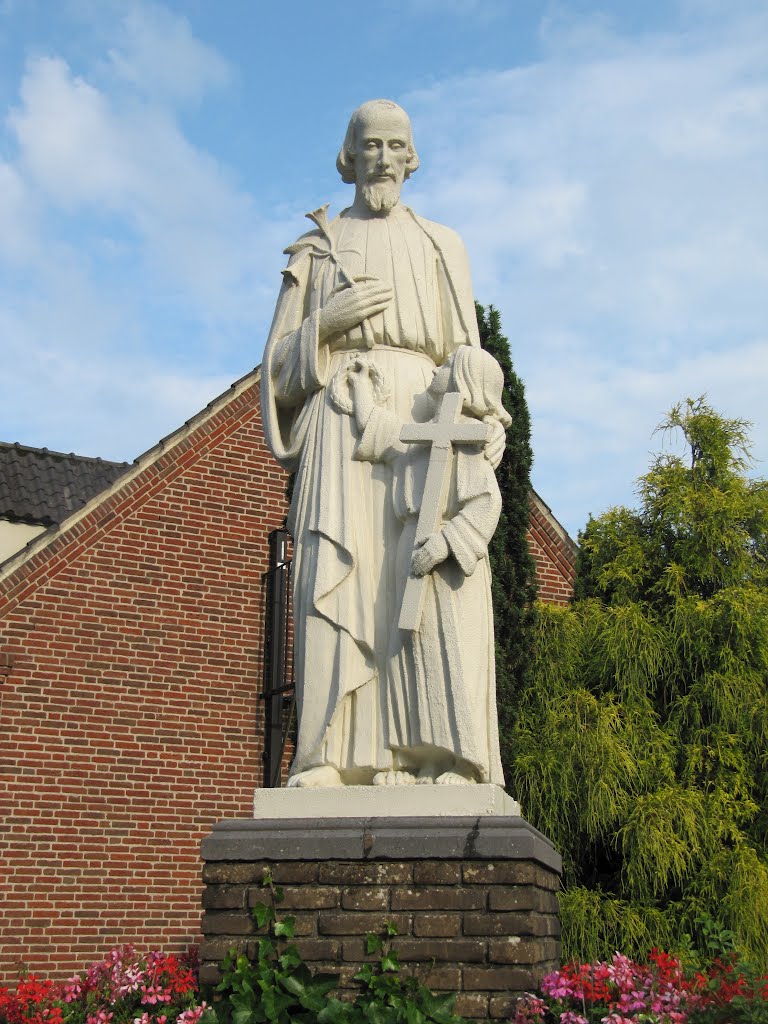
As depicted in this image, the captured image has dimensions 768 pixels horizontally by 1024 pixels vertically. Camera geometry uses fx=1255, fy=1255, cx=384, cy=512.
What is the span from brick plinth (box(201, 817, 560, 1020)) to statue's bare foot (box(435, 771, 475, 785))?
175mm

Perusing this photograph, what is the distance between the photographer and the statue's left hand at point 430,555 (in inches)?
191

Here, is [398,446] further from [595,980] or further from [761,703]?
[761,703]

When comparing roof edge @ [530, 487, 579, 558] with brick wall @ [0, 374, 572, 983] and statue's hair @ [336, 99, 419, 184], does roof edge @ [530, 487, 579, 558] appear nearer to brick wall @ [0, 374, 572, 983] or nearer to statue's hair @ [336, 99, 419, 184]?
brick wall @ [0, 374, 572, 983]

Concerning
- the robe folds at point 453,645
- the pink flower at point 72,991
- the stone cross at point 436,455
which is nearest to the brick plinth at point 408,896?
the robe folds at point 453,645

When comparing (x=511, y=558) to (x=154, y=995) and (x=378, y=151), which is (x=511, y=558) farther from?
(x=154, y=995)

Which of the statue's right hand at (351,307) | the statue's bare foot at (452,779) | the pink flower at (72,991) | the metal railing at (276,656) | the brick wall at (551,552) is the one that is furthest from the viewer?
the brick wall at (551,552)

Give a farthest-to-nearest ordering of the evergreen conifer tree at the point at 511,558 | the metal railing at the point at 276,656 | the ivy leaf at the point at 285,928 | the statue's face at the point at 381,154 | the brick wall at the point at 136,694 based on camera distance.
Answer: the metal railing at the point at 276,656 → the brick wall at the point at 136,694 → the evergreen conifer tree at the point at 511,558 → the statue's face at the point at 381,154 → the ivy leaf at the point at 285,928

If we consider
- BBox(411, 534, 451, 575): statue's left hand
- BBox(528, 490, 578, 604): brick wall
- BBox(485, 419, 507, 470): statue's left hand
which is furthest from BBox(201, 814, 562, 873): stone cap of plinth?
BBox(528, 490, 578, 604): brick wall

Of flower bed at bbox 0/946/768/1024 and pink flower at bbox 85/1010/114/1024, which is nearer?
flower bed at bbox 0/946/768/1024

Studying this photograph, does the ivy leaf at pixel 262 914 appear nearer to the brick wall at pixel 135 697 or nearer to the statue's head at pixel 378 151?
the statue's head at pixel 378 151

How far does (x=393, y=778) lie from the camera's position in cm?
484

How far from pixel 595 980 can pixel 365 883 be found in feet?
2.81

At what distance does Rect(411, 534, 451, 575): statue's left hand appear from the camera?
4852mm

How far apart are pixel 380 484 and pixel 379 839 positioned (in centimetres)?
148
